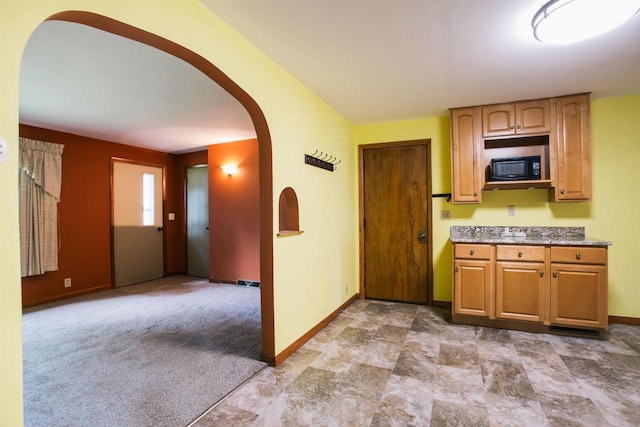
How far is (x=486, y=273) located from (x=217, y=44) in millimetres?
3085

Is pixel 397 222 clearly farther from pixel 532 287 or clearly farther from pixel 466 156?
pixel 532 287

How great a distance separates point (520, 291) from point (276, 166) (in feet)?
8.64

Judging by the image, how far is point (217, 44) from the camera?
193 centimetres

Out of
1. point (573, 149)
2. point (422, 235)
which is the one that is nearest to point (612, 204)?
point (573, 149)

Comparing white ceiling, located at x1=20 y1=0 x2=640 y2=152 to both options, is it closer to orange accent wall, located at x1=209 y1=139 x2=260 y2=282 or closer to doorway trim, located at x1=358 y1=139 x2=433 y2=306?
doorway trim, located at x1=358 y1=139 x2=433 y2=306

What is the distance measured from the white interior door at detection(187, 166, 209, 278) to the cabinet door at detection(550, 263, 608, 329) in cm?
529

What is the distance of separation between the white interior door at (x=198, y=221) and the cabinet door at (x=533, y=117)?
4.94 meters

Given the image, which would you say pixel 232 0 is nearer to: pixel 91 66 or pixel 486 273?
pixel 91 66

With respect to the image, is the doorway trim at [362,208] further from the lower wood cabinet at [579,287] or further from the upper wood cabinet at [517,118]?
the lower wood cabinet at [579,287]

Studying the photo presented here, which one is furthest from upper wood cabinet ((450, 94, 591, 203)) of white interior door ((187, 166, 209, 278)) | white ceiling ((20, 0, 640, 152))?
white interior door ((187, 166, 209, 278))

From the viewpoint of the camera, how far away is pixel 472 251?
3250 mm

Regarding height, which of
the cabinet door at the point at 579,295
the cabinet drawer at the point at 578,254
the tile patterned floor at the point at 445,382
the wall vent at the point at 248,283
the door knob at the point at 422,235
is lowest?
the tile patterned floor at the point at 445,382

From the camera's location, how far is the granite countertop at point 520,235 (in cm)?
310

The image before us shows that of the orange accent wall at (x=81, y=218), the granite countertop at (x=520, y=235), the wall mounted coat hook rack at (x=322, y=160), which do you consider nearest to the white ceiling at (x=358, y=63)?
the wall mounted coat hook rack at (x=322, y=160)
